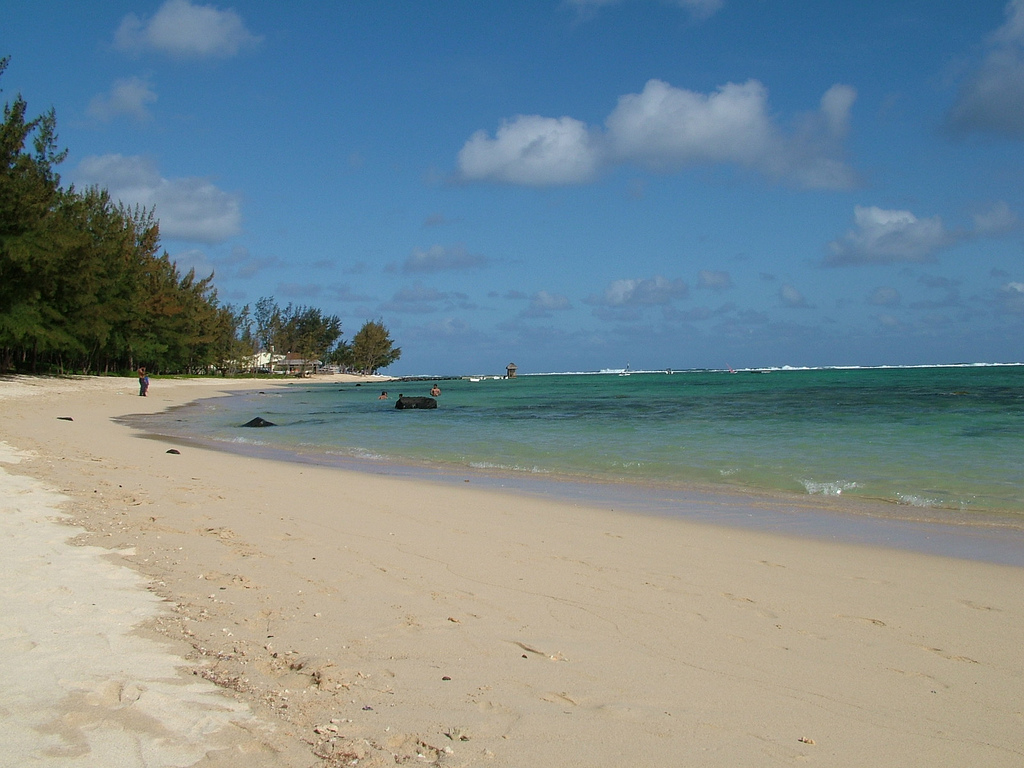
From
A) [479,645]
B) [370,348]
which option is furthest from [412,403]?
[370,348]

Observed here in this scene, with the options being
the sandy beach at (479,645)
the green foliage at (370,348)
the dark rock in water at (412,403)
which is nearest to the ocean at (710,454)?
the sandy beach at (479,645)

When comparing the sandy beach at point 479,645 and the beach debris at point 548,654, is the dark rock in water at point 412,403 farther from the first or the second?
the beach debris at point 548,654

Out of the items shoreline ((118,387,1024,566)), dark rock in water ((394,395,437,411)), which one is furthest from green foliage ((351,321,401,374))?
shoreline ((118,387,1024,566))

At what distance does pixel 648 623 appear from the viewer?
465cm

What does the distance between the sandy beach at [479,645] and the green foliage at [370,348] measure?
5045 inches

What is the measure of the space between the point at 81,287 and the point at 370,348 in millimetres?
93981

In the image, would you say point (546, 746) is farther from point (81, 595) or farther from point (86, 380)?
point (86, 380)

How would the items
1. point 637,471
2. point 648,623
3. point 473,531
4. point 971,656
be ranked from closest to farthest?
point 971,656, point 648,623, point 473,531, point 637,471

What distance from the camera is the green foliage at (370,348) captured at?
134 meters

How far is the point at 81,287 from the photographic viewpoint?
1567 inches

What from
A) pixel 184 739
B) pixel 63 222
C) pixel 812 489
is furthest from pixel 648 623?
pixel 63 222

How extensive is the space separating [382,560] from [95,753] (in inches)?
138

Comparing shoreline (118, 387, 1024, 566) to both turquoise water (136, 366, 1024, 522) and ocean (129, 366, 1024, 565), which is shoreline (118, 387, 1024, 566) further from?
turquoise water (136, 366, 1024, 522)

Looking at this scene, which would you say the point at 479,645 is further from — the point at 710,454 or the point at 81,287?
the point at 81,287
